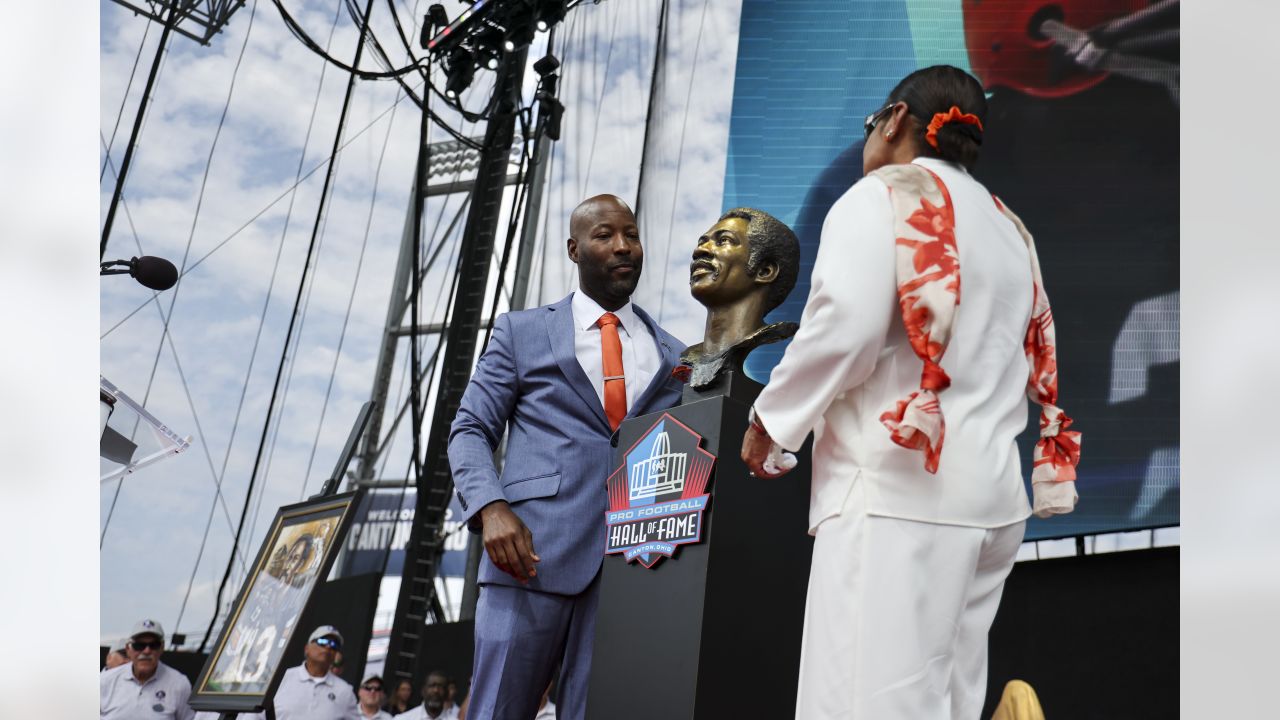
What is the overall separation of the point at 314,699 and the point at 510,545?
4792mm

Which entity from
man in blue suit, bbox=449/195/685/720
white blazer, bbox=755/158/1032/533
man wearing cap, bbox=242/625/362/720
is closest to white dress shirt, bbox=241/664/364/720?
man wearing cap, bbox=242/625/362/720

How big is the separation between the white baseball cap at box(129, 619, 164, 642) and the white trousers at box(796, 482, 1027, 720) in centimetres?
521

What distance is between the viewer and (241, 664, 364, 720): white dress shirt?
5996 mm

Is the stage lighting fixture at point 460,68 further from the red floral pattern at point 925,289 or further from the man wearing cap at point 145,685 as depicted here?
the red floral pattern at point 925,289

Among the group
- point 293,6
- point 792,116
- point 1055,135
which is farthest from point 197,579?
point 1055,135

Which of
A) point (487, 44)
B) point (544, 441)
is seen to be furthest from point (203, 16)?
point (544, 441)

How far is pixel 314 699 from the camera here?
6.10 meters

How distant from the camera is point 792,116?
6.96 meters

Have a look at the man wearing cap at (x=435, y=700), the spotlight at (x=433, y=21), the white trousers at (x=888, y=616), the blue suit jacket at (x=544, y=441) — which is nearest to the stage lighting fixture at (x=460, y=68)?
the spotlight at (x=433, y=21)

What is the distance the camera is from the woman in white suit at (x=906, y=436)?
132 cm

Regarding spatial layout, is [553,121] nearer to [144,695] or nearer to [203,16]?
[203,16]

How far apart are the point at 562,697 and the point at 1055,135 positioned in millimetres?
5797
